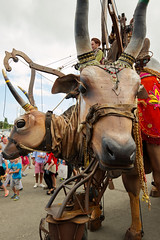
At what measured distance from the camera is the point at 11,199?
5426 millimetres

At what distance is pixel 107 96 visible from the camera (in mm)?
1785

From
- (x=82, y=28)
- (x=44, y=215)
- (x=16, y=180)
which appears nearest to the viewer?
(x=82, y=28)

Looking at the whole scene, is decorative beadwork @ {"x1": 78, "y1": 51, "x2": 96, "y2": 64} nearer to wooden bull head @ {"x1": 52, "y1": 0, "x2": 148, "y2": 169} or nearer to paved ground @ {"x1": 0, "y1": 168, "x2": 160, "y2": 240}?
wooden bull head @ {"x1": 52, "y1": 0, "x2": 148, "y2": 169}

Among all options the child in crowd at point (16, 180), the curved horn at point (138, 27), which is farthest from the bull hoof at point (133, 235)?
the child in crowd at point (16, 180)

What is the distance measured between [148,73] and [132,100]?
1.44 meters

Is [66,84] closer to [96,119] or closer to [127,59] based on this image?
[127,59]

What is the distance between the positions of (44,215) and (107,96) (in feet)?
11.7

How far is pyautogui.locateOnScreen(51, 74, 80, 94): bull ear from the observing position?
8.14 feet

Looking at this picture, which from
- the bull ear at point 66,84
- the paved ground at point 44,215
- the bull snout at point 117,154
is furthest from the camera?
the paved ground at point 44,215

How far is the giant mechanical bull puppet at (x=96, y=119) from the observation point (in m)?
1.56

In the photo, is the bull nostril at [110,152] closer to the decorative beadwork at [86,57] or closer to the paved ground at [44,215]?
the decorative beadwork at [86,57]

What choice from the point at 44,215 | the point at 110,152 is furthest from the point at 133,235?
the point at 110,152

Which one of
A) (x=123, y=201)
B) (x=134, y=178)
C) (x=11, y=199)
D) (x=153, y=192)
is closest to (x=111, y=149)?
(x=134, y=178)

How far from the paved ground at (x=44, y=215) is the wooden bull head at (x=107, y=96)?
7.96 ft
